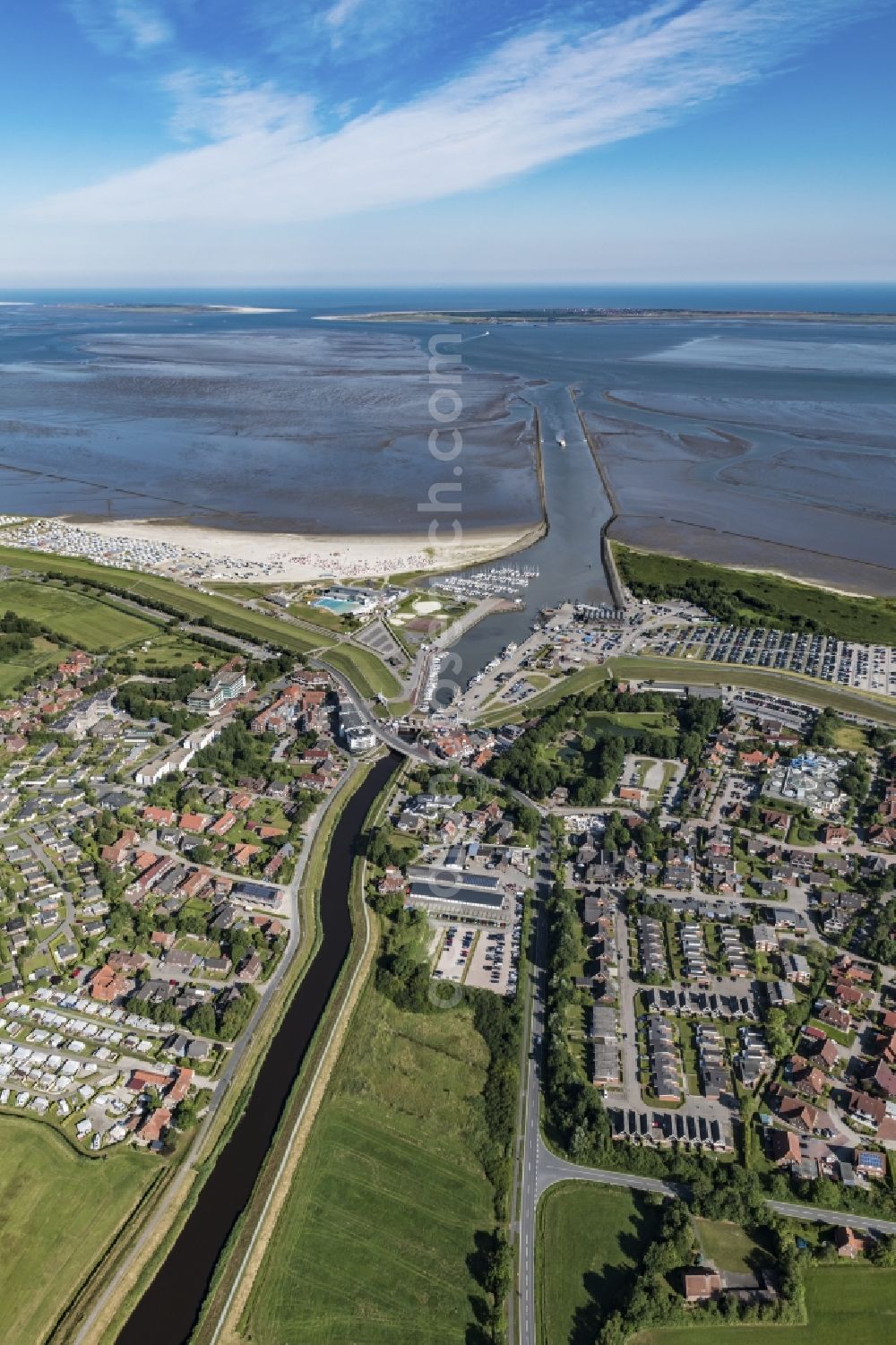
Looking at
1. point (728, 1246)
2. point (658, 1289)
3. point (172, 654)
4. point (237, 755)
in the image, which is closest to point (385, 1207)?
point (658, 1289)

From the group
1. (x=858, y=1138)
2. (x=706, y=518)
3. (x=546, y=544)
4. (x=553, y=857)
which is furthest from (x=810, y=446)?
(x=858, y=1138)

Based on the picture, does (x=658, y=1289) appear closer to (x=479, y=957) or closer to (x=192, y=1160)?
(x=479, y=957)

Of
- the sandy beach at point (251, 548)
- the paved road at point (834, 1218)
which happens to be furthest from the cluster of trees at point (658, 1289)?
the sandy beach at point (251, 548)

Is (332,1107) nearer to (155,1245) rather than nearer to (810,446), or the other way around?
(155,1245)

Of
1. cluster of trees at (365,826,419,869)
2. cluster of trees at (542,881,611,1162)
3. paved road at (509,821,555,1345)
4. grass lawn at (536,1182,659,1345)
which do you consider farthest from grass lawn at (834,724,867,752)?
grass lawn at (536,1182,659,1345)

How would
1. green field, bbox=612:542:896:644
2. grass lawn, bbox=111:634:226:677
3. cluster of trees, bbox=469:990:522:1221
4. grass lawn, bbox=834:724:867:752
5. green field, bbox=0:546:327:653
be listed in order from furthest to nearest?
green field, bbox=612:542:896:644 < green field, bbox=0:546:327:653 < grass lawn, bbox=111:634:226:677 < grass lawn, bbox=834:724:867:752 < cluster of trees, bbox=469:990:522:1221

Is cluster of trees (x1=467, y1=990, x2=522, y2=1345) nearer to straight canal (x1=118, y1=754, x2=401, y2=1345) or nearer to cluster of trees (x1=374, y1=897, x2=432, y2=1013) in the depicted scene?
cluster of trees (x1=374, y1=897, x2=432, y2=1013)
